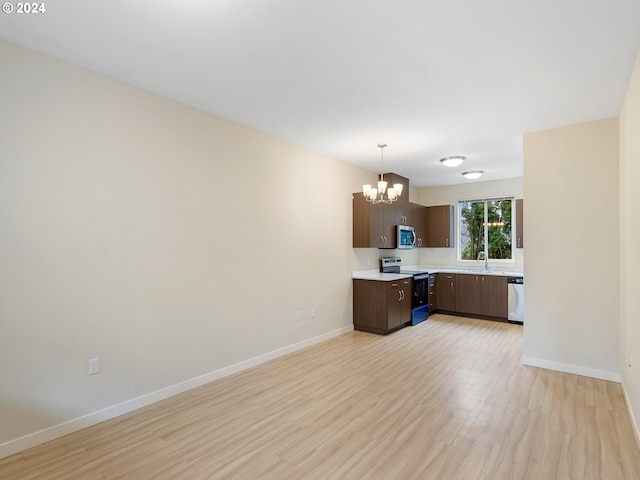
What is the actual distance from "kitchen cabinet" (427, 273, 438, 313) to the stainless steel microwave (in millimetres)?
779

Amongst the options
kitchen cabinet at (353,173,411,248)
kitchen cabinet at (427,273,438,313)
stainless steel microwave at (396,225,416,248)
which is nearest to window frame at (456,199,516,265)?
kitchen cabinet at (427,273,438,313)

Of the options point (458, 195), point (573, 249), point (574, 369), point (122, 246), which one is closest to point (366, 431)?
point (122, 246)

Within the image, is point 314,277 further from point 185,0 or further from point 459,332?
point 185,0

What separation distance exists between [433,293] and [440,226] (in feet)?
4.84

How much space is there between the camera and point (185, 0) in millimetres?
1906

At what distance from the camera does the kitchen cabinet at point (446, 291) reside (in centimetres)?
675

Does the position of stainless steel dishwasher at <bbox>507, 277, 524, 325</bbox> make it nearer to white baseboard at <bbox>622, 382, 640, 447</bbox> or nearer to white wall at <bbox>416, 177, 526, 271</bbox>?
white wall at <bbox>416, 177, 526, 271</bbox>

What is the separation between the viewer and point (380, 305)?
531 cm

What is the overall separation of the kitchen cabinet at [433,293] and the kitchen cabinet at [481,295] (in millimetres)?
410

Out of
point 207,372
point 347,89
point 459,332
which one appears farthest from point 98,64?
point 459,332

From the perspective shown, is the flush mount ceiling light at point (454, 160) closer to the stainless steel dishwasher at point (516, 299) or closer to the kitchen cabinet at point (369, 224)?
the kitchen cabinet at point (369, 224)

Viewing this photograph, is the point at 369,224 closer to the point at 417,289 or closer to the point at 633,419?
the point at 417,289

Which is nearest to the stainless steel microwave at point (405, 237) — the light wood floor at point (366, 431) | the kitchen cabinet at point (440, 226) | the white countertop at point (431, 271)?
the white countertop at point (431, 271)

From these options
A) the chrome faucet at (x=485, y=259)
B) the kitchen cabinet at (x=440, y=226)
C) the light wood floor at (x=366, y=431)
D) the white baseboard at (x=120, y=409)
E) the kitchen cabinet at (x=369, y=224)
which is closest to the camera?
the light wood floor at (x=366, y=431)
